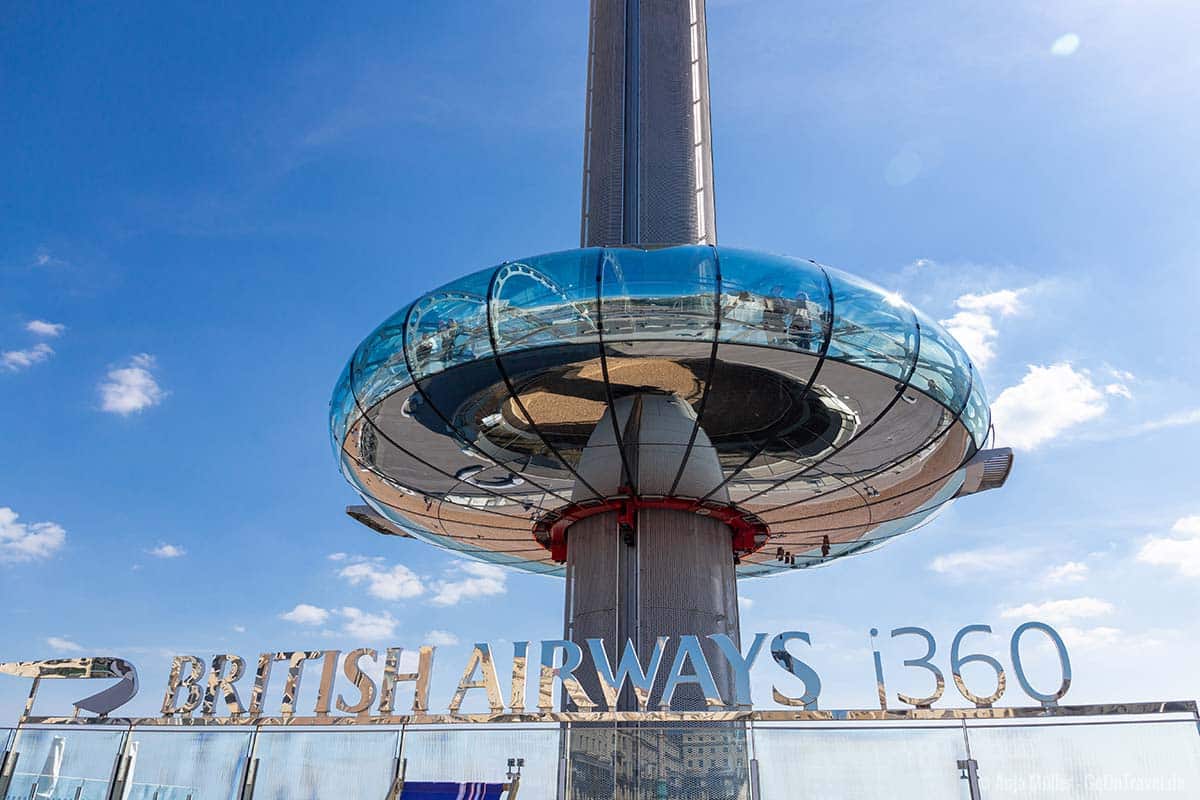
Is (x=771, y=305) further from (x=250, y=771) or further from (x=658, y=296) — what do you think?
(x=250, y=771)

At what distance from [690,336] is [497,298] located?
11.3 feet

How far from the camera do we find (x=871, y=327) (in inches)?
632

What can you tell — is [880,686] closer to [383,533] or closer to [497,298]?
[497,298]

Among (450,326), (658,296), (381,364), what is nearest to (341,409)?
(381,364)

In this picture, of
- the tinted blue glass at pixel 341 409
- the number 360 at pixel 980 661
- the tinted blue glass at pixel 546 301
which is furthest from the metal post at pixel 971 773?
the tinted blue glass at pixel 341 409

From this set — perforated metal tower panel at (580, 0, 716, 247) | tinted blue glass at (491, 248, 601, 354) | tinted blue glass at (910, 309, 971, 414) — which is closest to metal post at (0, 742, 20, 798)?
tinted blue glass at (491, 248, 601, 354)

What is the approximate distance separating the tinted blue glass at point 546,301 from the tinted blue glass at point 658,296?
1.07 feet

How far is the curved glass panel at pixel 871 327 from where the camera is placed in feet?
52.2

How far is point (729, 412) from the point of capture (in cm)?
2103

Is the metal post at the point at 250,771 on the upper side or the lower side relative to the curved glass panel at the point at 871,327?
lower

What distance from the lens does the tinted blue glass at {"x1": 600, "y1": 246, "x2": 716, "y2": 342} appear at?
15.5 metres

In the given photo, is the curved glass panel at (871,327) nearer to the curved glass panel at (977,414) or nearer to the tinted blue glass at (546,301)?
the curved glass panel at (977,414)

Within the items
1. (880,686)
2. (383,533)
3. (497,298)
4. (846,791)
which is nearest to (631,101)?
(497,298)

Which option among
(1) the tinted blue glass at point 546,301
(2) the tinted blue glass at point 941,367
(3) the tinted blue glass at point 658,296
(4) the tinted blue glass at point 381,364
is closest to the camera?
(3) the tinted blue glass at point 658,296
